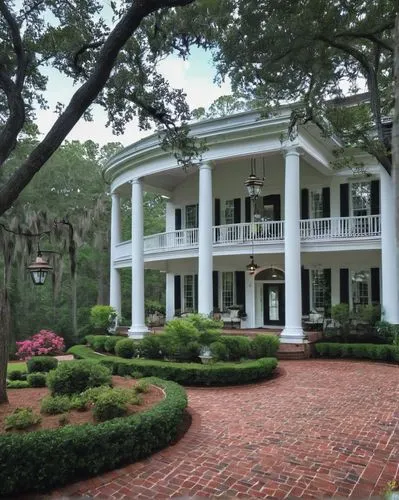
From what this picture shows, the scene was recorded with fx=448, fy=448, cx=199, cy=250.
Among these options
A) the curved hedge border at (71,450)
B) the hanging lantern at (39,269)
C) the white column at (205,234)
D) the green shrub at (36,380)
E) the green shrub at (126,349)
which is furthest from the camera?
the white column at (205,234)

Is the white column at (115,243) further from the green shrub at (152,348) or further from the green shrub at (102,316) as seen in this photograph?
the green shrub at (152,348)

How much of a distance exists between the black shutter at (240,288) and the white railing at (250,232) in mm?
2310

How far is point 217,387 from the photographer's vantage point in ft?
32.9

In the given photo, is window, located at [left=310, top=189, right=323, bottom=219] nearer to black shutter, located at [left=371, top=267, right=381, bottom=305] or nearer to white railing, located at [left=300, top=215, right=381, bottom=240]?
white railing, located at [left=300, top=215, right=381, bottom=240]

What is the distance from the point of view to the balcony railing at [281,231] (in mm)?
15477

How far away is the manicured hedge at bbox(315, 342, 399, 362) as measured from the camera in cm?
1280

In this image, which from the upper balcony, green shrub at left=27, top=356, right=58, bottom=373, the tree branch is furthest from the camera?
the upper balcony

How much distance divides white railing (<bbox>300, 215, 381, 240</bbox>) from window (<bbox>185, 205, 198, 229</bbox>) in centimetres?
577

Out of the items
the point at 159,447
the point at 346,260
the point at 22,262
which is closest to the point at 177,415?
the point at 159,447

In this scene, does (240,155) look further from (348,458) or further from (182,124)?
(348,458)

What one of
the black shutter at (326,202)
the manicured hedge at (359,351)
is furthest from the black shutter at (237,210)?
the manicured hedge at (359,351)

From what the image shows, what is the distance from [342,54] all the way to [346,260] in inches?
374

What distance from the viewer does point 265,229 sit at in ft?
55.2

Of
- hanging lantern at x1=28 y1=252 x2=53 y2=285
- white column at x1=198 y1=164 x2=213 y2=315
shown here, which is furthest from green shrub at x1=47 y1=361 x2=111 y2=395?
white column at x1=198 y1=164 x2=213 y2=315
